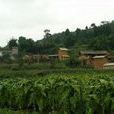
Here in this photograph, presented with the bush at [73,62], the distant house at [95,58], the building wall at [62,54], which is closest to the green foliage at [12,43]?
the building wall at [62,54]

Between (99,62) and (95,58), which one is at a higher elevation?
(95,58)

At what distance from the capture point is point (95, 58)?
70.9 m

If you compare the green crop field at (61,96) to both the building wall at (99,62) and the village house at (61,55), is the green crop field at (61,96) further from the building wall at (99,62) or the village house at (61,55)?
the village house at (61,55)

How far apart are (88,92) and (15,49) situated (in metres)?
72.1

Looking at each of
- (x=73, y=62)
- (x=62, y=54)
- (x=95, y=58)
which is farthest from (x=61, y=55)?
(x=73, y=62)

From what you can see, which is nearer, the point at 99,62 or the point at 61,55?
the point at 99,62

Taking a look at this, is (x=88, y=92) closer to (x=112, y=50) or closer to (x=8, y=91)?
(x=8, y=91)

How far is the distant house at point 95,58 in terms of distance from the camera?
67.8 metres

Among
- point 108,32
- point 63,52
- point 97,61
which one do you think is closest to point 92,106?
point 97,61

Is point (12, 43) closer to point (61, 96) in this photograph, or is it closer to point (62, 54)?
point (62, 54)

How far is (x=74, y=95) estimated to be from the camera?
9125 mm

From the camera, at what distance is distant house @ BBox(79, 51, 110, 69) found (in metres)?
67.8

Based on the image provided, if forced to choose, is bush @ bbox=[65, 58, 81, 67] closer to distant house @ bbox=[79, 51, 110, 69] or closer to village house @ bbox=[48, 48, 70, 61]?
distant house @ bbox=[79, 51, 110, 69]

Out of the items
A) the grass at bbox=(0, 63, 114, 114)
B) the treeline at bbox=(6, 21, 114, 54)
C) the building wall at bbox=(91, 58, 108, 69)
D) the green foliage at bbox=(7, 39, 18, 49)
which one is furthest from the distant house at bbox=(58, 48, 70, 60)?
the grass at bbox=(0, 63, 114, 114)
